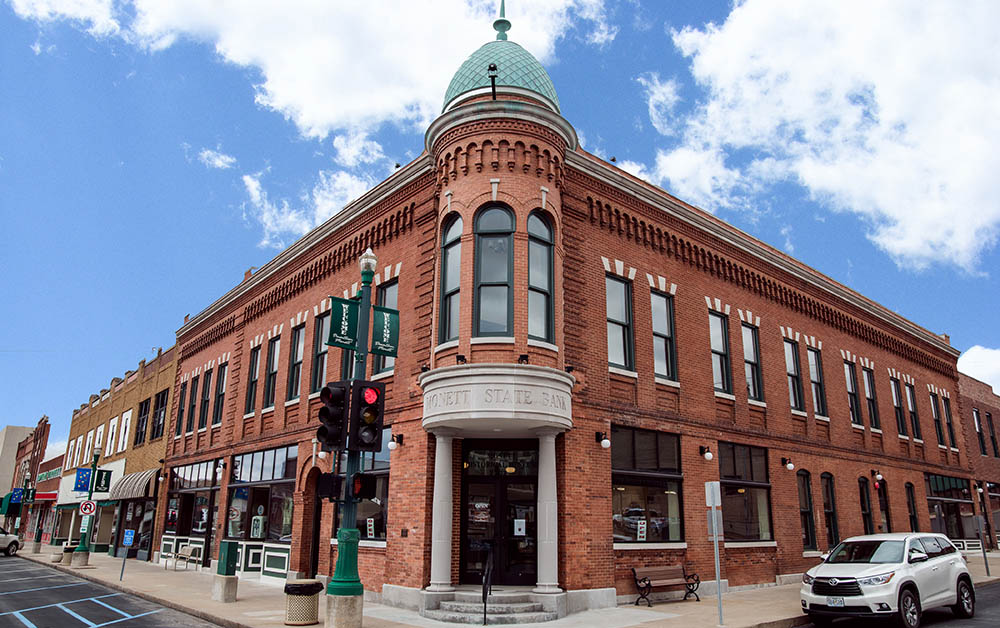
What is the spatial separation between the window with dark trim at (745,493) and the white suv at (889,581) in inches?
168

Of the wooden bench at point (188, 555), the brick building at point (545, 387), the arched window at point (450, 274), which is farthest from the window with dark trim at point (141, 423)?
the arched window at point (450, 274)

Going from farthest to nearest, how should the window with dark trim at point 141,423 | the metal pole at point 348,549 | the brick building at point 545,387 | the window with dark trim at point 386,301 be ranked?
the window with dark trim at point 141,423, the window with dark trim at point 386,301, the brick building at point 545,387, the metal pole at point 348,549

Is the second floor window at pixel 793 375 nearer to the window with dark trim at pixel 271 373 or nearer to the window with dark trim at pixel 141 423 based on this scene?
the window with dark trim at pixel 271 373

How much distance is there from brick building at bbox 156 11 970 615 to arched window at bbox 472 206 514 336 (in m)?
0.05

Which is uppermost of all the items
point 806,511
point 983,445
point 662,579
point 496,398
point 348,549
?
point 983,445

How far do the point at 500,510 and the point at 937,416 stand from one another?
84.2 ft

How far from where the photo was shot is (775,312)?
22.5 m

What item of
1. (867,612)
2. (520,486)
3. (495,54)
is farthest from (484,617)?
(495,54)

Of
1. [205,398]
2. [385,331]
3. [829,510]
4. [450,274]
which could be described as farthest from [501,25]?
[205,398]

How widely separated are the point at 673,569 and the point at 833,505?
9503mm

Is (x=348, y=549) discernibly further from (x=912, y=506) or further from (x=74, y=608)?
(x=912, y=506)

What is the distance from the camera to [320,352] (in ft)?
68.8

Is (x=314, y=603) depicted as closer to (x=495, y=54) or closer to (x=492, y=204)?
(x=492, y=204)

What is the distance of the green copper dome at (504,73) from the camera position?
1680 cm
